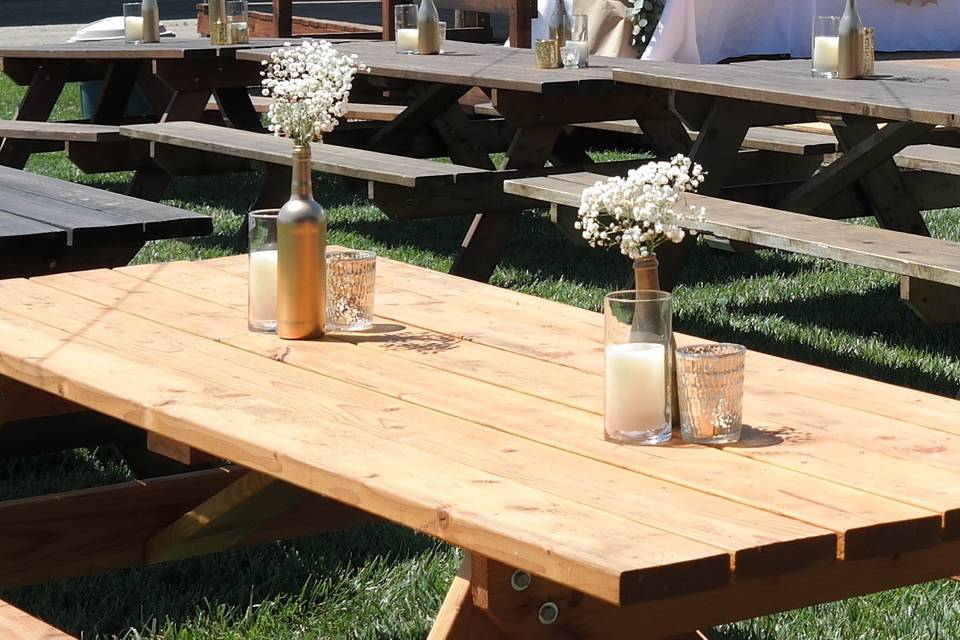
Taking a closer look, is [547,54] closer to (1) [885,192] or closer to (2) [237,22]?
(1) [885,192]

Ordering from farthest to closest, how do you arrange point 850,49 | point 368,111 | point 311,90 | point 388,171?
point 368,111 < point 388,171 < point 850,49 < point 311,90

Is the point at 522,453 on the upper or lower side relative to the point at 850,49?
lower

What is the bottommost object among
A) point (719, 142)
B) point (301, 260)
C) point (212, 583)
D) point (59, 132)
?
point (212, 583)

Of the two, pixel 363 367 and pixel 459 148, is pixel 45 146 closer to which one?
pixel 459 148

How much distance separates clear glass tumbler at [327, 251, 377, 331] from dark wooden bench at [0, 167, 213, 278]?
1.14 metres

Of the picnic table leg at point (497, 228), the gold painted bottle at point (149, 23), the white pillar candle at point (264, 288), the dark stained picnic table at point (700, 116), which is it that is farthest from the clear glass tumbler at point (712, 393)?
the gold painted bottle at point (149, 23)

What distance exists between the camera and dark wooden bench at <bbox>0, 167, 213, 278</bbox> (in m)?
3.50

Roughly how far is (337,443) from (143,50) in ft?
17.8

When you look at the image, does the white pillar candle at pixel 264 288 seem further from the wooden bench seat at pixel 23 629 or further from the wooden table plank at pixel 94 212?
the wooden table plank at pixel 94 212

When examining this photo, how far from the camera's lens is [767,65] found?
5.62 m

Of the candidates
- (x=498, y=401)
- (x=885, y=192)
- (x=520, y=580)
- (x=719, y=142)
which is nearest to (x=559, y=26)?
(x=719, y=142)

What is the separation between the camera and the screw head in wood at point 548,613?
6.16ft

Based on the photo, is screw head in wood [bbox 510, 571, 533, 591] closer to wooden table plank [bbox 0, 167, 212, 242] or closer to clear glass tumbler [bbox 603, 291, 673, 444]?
clear glass tumbler [bbox 603, 291, 673, 444]

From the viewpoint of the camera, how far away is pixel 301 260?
2.44 m
